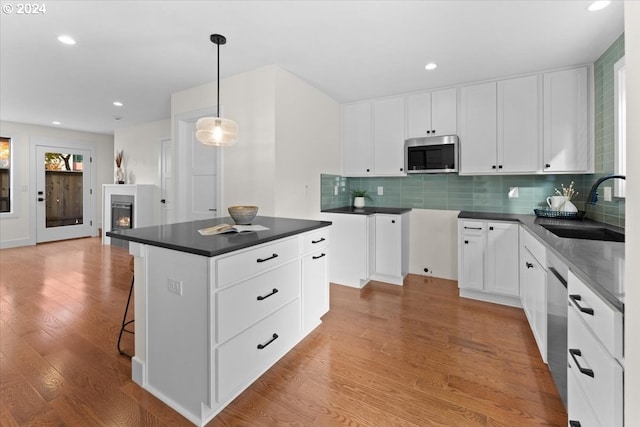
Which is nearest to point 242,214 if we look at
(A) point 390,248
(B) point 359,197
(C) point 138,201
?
(A) point 390,248

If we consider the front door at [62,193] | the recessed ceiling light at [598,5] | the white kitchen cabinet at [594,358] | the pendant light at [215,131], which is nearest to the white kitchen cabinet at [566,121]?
the recessed ceiling light at [598,5]

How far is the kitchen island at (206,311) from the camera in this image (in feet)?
4.73

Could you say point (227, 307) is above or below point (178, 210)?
below

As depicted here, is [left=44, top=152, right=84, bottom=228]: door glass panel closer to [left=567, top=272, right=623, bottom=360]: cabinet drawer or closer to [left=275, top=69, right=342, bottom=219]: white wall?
[left=275, top=69, right=342, bottom=219]: white wall

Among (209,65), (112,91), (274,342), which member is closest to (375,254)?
(274,342)

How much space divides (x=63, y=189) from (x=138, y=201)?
2.53m

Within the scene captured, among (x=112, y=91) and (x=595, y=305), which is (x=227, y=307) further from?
(x=112, y=91)

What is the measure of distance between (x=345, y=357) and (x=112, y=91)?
4.36 m

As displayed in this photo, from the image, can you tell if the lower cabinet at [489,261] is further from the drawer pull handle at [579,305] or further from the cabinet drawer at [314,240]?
the drawer pull handle at [579,305]

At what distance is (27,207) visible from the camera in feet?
19.3

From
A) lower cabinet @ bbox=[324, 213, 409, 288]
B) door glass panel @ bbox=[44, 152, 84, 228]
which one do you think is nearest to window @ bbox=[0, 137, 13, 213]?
door glass panel @ bbox=[44, 152, 84, 228]

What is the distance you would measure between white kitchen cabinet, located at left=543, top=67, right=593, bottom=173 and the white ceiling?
158 millimetres

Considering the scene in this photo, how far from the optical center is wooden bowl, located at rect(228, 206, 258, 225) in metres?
2.11

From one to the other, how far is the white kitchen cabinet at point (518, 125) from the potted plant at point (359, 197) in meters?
1.68
